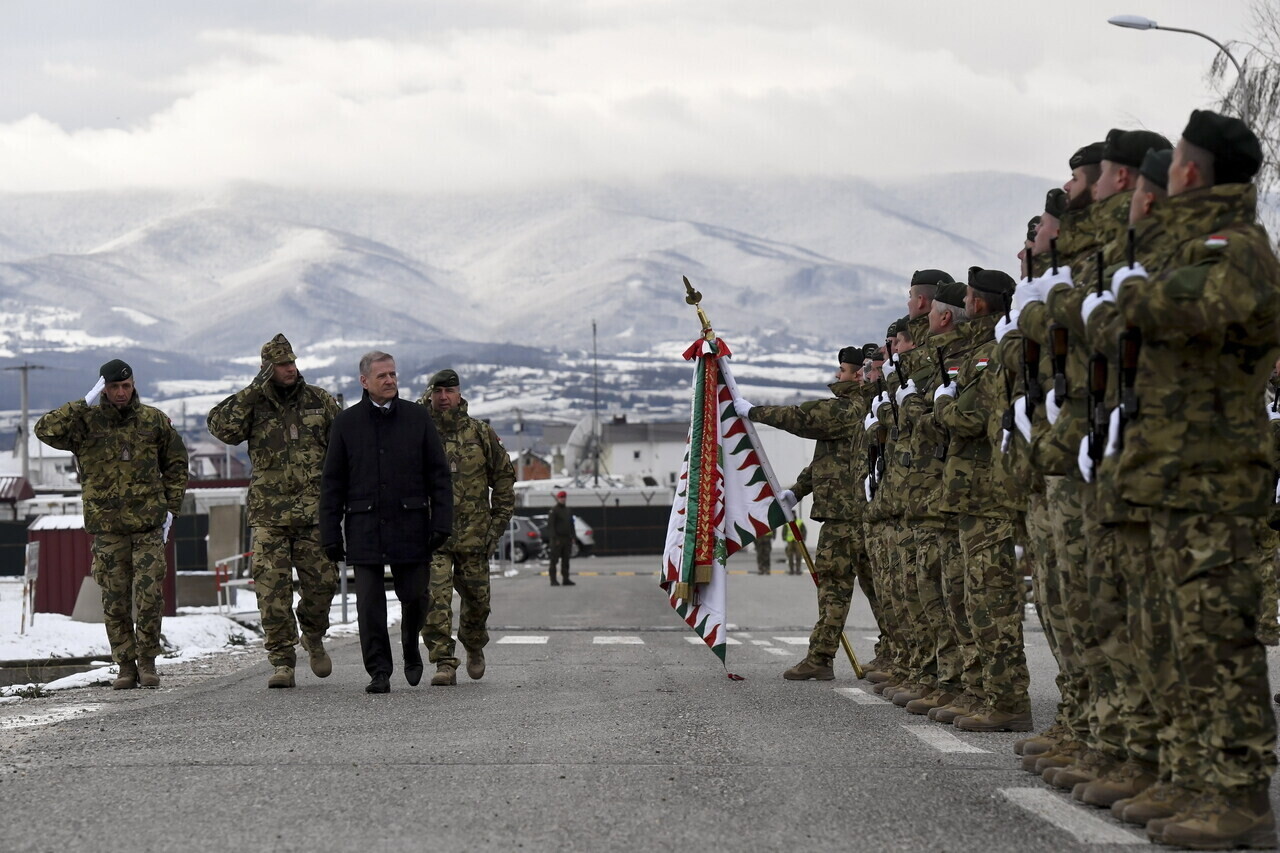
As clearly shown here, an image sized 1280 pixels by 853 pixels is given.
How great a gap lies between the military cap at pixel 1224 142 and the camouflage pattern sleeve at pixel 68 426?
8100mm

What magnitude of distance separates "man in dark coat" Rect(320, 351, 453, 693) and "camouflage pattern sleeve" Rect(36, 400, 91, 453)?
2.12 meters

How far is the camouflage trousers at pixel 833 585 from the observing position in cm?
1155

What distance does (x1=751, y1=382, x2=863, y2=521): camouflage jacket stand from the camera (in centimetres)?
1124

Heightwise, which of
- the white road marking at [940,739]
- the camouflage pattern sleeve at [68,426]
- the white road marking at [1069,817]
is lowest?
the white road marking at [940,739]

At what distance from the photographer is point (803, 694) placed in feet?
33.9

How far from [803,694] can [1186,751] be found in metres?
4.95

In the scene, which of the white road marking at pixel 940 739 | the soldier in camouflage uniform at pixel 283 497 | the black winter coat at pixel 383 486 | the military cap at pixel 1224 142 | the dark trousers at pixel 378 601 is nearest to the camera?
the military cap at pixel 1224 142

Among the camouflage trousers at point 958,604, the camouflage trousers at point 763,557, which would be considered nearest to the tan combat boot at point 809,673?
the camouflage trousers at point 958,604

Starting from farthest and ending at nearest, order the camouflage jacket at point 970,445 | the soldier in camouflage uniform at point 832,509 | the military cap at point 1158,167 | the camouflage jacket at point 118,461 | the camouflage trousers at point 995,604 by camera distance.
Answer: the camouflage jacket at point 118,461
the soldier in camouflage uniform at point 832,509
the camouflage jacket at point 970,445
the camouflage trousers at point 995,604
the military cap at point 1158,167

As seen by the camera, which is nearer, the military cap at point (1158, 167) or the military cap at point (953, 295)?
the military cap at point (1158, 167)

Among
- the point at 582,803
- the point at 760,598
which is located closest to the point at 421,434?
the point at 582,803

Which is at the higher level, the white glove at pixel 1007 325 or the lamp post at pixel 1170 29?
the lamp post at pixel 1170 29

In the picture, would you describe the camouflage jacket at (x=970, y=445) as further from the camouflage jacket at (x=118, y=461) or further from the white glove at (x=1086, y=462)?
the camouflage jacket at (x=118, y=461)

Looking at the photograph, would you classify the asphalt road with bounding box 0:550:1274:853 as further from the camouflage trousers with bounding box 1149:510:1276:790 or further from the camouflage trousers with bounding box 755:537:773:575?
the camouflage trousers with bounding box 755:537:773:575
